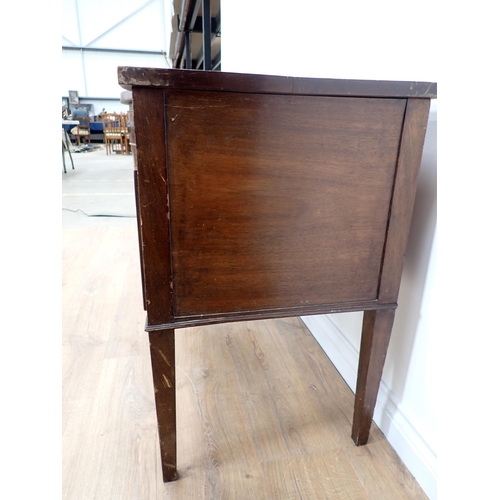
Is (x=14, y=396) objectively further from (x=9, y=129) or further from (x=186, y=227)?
(x=186, y=227)

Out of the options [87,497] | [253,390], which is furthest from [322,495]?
[87,497]

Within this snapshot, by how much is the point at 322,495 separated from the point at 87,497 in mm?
458

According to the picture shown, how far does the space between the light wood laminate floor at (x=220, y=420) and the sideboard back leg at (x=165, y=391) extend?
6 cm

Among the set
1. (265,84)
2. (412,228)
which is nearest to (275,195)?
(265,84)

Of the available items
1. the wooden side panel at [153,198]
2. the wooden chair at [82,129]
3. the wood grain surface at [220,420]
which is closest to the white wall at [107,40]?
the wooden chair at [82,129]

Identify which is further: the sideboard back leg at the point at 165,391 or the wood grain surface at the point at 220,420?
the wood grain surface at the point at 220,420

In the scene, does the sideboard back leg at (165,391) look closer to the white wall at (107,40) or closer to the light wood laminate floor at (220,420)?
the light wood laminate floor at (220,420)

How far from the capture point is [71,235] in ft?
7.41

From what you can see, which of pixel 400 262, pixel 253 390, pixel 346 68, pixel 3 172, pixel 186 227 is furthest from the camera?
pixel 253 390

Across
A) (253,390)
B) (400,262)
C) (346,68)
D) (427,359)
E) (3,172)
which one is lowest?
(253,390)

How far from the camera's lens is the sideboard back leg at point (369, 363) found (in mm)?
733

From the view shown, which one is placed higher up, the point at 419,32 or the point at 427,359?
the point at 419,32

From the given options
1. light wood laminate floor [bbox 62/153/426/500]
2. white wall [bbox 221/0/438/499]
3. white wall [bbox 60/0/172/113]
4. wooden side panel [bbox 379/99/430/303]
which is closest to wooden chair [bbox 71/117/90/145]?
white wall [bbox 60/0/172/113]

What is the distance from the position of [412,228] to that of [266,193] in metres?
0.36
